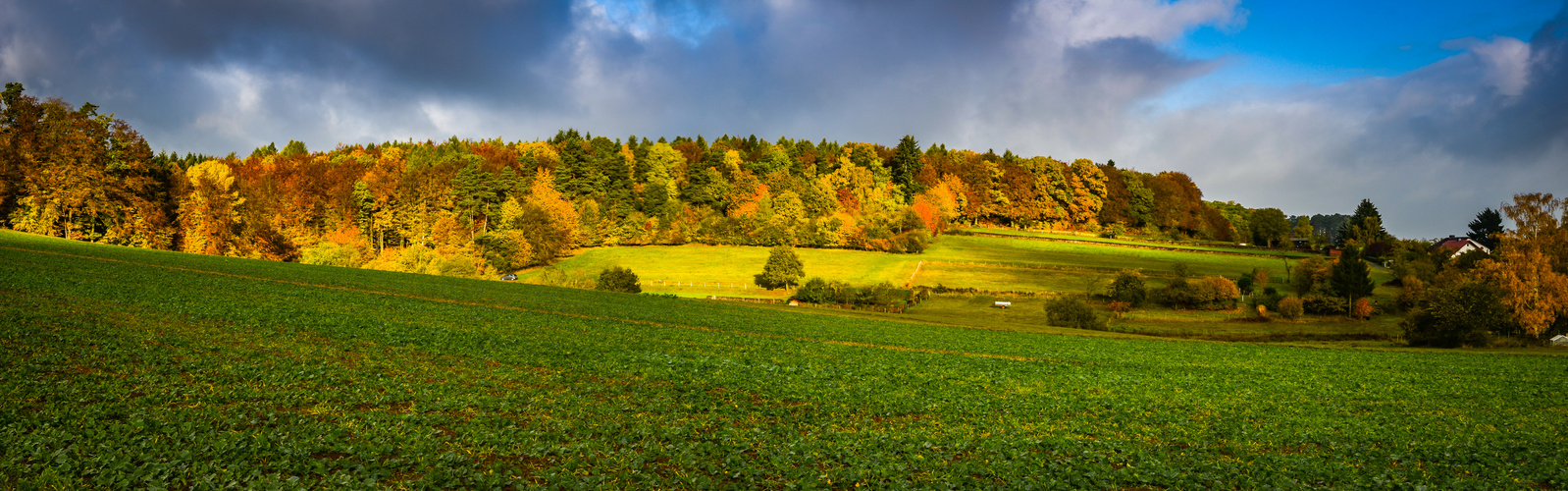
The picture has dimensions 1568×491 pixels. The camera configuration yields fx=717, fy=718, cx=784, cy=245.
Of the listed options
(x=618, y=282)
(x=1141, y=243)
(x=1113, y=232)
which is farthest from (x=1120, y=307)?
(x=1113, y=232)

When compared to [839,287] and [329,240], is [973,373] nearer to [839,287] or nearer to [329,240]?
[839,287]

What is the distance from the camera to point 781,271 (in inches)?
3302

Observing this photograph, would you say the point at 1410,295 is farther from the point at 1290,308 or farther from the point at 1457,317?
the point at 1457,317

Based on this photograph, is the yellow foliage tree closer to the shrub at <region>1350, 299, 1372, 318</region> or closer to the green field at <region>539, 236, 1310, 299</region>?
the green field at <region>539, 236, 1310, 299</region>

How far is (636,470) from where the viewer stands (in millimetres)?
11828

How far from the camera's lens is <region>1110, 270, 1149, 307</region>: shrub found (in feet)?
240

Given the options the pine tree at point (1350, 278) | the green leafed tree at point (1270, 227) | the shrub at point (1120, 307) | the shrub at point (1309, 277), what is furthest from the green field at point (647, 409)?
the green leafed tree at point (1270, 227)

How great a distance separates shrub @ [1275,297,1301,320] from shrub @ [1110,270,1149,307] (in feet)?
38.7

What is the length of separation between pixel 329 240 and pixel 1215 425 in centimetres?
9786

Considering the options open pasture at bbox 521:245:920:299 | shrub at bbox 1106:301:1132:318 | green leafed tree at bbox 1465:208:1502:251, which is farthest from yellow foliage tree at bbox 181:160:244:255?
green leafed tree at bbox 1465:208:1502:251

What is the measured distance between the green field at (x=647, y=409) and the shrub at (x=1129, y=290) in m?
39.0

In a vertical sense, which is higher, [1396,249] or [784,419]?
[1396,249]

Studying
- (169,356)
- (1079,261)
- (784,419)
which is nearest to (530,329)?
(169,356)

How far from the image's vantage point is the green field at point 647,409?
1149 cm
